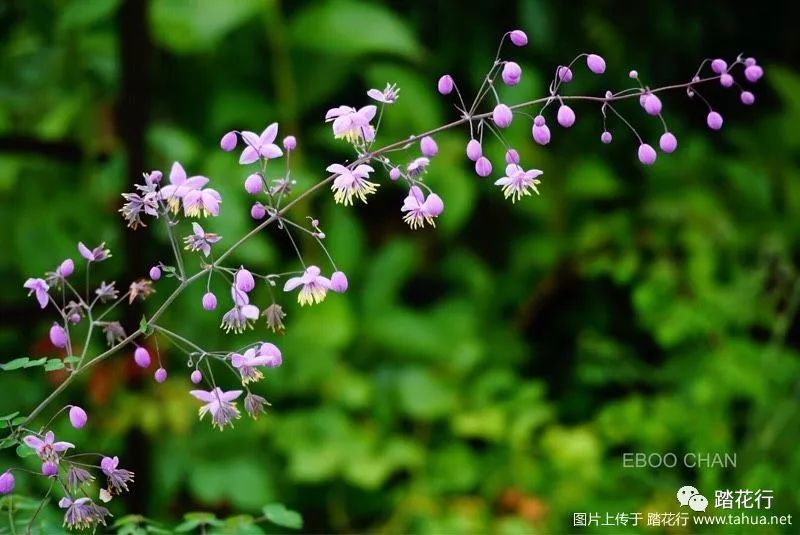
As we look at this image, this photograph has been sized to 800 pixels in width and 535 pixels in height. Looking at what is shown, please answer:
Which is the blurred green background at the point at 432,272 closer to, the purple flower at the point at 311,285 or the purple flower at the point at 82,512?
the purple flower at the point at 82,512

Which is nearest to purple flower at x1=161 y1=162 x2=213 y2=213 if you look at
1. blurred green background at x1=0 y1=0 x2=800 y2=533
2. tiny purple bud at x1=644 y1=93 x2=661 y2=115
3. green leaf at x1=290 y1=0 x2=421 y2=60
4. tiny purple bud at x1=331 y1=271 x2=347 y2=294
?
tiny purple bud at x1=331 y1=271 x2=347 y2=294

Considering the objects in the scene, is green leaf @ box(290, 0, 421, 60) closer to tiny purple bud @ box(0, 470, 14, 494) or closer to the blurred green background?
the blurred green background

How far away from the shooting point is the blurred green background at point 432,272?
6.01 feet

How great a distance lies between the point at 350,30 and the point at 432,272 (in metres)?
0.65

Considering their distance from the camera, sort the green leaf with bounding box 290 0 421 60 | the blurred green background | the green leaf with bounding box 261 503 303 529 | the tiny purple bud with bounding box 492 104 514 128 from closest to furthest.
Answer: the tiny purple bud with bounding box 492 104 514 128 < the green leaf with bounding box 261 503 303 529 < the blurred green background < the green leaf with bounding box 290 0 421 60

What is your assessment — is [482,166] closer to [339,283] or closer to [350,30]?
[339,283]

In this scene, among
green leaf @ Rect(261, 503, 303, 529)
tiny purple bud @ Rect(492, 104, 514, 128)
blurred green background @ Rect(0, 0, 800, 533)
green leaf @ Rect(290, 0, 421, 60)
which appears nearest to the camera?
tiny purple bud @ Rect(492, 104, 514, 128)

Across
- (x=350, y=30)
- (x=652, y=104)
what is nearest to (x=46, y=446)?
(x=652, y=104)

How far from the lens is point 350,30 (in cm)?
198

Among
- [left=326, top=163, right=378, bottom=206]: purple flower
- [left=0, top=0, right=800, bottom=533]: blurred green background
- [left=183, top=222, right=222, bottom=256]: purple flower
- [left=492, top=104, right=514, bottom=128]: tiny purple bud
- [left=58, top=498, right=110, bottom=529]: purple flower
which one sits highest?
[left=0, top=0, right=800, bottom=533]: blurred green background

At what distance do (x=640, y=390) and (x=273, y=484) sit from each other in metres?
0.82

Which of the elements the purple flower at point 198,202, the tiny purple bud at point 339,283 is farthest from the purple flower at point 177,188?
the tiny purple bud at point 339,283

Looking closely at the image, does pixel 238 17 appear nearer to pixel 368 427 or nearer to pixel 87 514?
pixel 368 427

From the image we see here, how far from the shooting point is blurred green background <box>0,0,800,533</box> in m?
1.83
